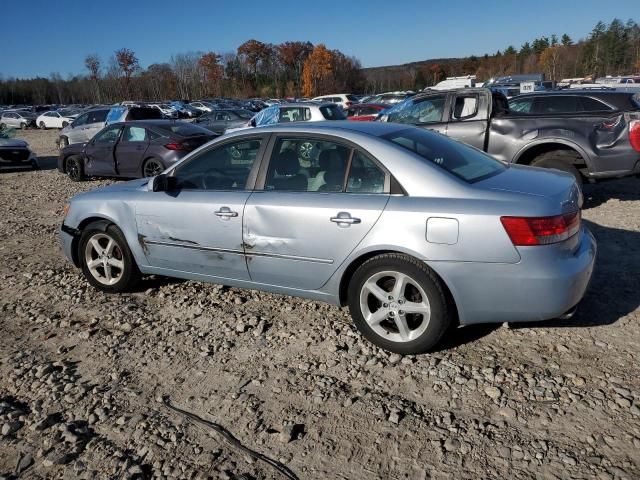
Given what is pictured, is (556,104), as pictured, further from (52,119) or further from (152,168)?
(52,119)

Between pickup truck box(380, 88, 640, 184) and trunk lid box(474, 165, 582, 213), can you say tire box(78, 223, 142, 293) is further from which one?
Result: pickup truck box(380, 88, 640, 184)

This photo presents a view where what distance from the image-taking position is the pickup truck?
22.9 feet

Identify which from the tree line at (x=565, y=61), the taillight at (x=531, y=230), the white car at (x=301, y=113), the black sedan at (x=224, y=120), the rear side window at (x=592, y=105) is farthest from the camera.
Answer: the tree line at (x=565, y=61)

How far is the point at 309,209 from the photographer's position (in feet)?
12.0

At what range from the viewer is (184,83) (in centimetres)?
10712

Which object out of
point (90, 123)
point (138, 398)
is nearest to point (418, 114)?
point (138, 398)

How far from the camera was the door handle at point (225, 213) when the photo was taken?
13.0ft

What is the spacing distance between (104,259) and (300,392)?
2669 millimetres

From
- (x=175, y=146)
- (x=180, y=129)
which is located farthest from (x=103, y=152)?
(x=175, y=146)

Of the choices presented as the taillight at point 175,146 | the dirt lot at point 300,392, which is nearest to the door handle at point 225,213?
the dirt lot at point 300,392

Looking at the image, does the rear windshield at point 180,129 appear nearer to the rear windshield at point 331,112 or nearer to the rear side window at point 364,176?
the rear windshield at point 331,112

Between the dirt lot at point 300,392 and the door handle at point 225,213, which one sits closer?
the dirt lot at point 300,392

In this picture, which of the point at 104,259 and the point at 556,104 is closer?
the point at 104,259

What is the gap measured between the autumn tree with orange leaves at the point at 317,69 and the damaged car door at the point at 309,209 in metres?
103
